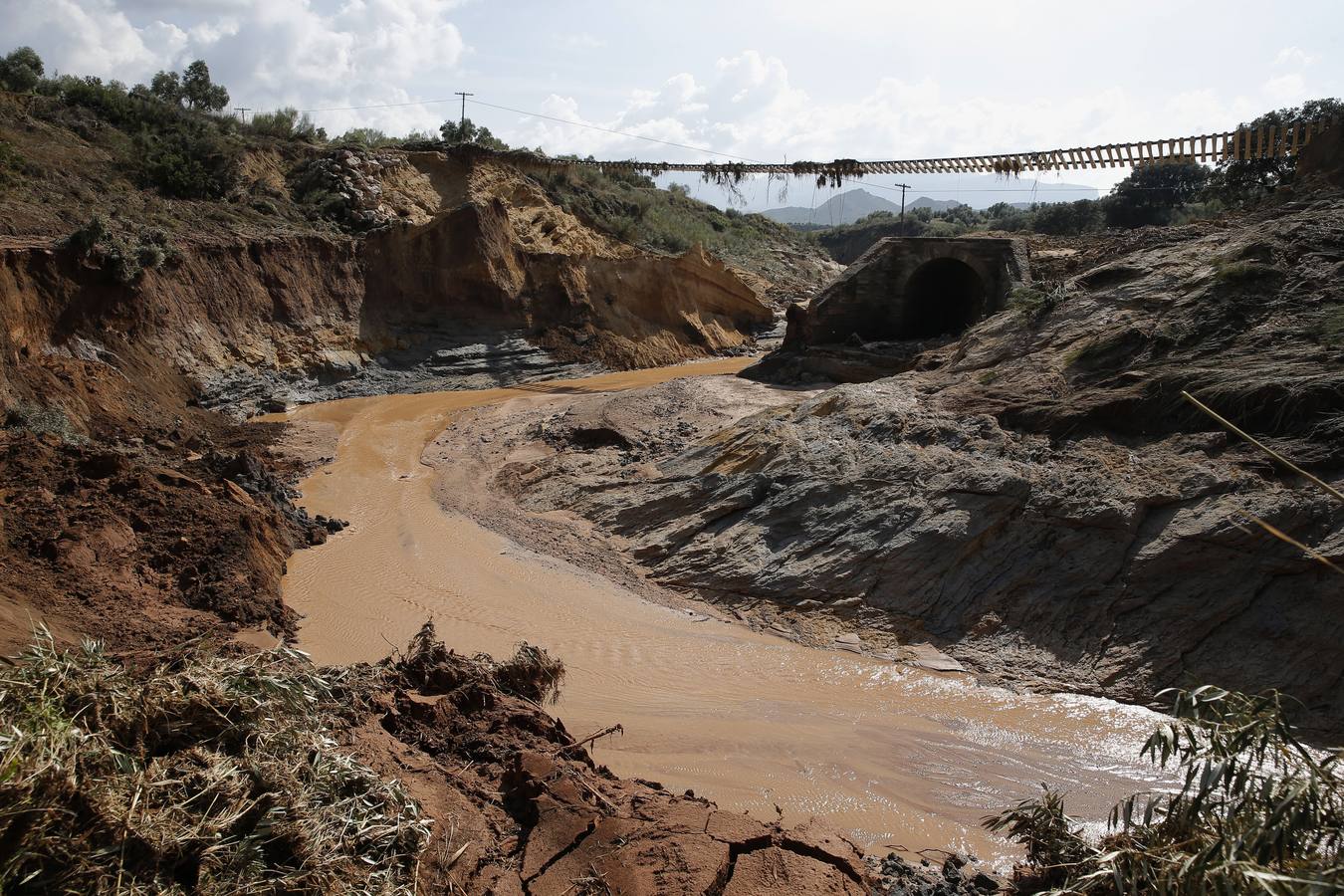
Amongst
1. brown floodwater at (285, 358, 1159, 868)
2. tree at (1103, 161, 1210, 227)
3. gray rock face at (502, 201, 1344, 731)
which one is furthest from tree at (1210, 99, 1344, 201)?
brown floodwater at (285, 358, 1159, 868)

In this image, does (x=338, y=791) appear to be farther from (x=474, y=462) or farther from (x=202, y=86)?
(x=202, y=86)

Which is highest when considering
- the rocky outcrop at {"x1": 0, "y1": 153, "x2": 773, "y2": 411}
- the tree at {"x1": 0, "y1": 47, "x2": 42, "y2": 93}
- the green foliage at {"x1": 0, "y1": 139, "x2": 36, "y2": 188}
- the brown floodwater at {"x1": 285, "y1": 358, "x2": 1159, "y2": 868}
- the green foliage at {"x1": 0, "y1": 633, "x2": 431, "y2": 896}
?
the tree at {"x1": 0, "y1": 47, "x2": 42, "y2": 93}

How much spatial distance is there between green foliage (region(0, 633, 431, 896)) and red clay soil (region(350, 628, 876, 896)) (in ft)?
1.22

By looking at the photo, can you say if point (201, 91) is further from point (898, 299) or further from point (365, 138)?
point (898, 299)

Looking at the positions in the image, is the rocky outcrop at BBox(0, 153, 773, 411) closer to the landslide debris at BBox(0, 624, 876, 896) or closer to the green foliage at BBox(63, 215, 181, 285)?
the green foliage at BBox(63, 215, 181, 285)

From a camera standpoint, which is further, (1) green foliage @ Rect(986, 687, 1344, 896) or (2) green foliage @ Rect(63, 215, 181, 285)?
(2) green foliage @ Rect(63, 215, 181, 285)

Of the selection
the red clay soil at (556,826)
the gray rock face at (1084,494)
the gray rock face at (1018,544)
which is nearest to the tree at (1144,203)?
the gray rock face at (1084,494)

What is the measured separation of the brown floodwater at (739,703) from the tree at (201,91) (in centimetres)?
2022

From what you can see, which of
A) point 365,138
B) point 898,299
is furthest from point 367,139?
point 898,299

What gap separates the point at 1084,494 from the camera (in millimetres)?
8641

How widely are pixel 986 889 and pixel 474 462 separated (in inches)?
439

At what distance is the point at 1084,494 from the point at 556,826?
6.43m

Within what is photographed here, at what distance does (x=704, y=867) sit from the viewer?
3973 mm

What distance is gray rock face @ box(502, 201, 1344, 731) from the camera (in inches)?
291
